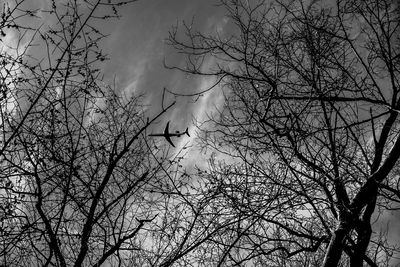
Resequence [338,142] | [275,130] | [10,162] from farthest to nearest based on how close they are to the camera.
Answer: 1. [338,142]
2. [275,130]
3. [10,162]

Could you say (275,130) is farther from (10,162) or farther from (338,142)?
(10,162)

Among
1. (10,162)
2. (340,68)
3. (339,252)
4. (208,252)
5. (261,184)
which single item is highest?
(340,68)

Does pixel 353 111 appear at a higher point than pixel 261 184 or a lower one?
higher

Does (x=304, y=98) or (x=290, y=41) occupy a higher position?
(x=290, y=41)

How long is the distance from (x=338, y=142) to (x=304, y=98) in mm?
971

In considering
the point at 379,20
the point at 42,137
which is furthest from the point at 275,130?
the point at 42,137

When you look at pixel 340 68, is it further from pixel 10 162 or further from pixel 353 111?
pixel 10 162

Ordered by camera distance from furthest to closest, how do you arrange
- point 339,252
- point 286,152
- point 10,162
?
1. point 286,152
2. point 339,252
3. point 10,162

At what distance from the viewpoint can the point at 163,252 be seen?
184 inches

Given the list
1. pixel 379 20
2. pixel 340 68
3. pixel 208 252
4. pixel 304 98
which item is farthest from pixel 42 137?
pixel 379 20

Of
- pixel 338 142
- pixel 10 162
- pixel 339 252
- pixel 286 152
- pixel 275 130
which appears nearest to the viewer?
pixel 10 162

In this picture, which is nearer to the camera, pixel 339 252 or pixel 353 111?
pixel 339 252

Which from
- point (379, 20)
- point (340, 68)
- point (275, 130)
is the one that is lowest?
point (275, 130)

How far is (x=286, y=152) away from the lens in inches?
211
